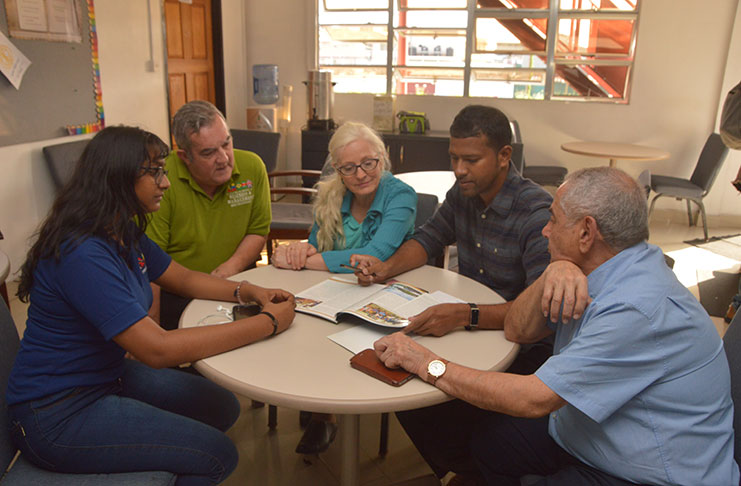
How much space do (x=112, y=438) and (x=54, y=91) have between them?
10.1 feet

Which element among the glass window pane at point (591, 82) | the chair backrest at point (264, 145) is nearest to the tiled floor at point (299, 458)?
the chair backrest at point (264, 145)

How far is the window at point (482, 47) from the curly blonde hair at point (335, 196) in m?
4.13

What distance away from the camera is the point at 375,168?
2.10 metres

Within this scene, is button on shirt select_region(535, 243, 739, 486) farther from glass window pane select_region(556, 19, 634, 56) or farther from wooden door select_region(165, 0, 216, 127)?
glass window pane select_region(556, 19, 634, 56)

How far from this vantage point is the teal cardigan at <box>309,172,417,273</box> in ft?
6.65

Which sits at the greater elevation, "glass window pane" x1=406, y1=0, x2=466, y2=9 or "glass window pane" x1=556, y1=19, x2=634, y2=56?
"glass window pane" x1=406, y1=0, x2=466, y2=9

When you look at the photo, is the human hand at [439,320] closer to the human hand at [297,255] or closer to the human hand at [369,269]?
the human hand at [369,269]

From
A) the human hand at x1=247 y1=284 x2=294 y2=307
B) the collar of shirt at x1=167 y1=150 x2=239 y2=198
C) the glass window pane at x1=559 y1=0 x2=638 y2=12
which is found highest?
the glass window pane at x1=559 y1=0 x2=638 y2=12

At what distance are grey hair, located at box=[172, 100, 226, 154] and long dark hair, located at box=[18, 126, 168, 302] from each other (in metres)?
0.65

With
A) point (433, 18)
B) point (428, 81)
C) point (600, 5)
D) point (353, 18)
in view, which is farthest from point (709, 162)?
point (353, 18)

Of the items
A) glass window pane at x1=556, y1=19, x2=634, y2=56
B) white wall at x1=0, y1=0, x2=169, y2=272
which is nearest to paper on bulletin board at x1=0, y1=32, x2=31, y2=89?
white wall at x1=0, y1=0, x2=169, y2=272

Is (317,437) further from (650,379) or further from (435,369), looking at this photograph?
(650,379)

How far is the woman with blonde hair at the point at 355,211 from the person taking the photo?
2053mm

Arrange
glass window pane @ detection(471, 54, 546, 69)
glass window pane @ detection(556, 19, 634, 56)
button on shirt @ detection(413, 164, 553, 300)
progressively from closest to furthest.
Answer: button on shirt @ detection(413, 164, 553, 300) < glass window pane @ detection(556, 19, 634, 56) < glass window pane @ detection(471, 54, 546, 69)
